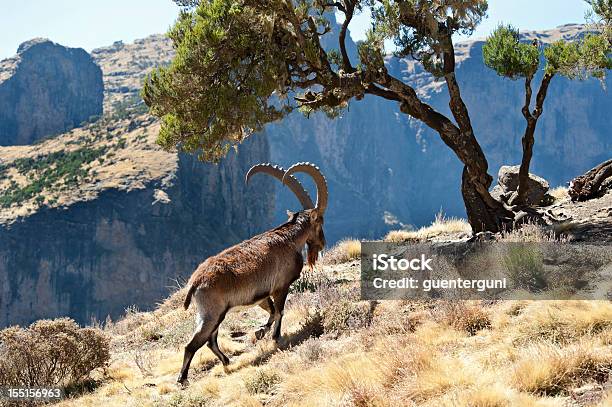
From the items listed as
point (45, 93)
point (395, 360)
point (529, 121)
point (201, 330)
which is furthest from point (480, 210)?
point (45, 93)

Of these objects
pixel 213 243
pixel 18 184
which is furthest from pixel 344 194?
pixel 18 184

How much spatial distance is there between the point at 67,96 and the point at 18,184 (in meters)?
58.1

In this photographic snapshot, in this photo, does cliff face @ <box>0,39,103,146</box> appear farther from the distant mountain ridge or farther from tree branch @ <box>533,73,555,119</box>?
tree branch @ <box>533,73,555,119</box>

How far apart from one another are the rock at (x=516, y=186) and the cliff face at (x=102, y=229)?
6401 cm

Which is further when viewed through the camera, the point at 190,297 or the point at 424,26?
the point at 424,26

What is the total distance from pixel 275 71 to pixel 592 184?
951 centimetres

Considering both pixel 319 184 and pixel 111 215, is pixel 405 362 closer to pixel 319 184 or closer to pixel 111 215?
pixel 319 184

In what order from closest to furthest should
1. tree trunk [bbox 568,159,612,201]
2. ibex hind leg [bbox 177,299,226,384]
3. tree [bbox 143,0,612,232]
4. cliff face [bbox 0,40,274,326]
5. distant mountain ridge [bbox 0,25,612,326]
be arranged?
ibex hind leg [bbox 177,299,226,384] → tree [bbox 143,0,612,232] → tree trunk [bbox 568,159,612,201] → cliff face [bbox 0,40,274,326] → distant mountain ridge [bbox 0,25,612,326]

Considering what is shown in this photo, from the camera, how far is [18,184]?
88.5 m

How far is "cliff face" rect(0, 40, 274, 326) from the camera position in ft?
264

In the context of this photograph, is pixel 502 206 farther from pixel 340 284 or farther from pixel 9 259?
pixel 9 259

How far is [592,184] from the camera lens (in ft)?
52.1

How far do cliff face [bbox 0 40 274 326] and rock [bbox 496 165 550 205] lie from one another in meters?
64.0

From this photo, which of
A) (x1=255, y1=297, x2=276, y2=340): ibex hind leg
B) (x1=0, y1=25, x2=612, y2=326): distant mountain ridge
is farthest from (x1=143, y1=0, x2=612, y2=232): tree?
(x1=0, y1=25, x2=612, y2=326): distant mountain ridge
